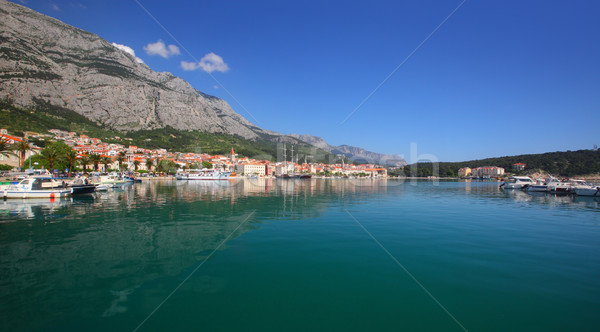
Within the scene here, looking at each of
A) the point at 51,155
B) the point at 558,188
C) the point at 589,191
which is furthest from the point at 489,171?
the point at 51,155

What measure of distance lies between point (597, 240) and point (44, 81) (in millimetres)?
149829

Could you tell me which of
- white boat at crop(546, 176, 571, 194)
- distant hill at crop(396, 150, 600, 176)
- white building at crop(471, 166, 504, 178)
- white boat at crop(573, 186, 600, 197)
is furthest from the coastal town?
white boat at crop(573, 186, 600, 197)

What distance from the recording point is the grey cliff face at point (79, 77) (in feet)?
334

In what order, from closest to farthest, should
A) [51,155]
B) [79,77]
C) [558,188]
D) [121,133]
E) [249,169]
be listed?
[558,188]
[51,155]
[79,77]
[121,133]
[249,169]

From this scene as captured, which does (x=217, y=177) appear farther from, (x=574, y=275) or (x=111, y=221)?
(x=574, y=275)

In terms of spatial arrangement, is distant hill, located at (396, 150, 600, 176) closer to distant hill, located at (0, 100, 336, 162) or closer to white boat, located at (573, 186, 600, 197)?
white boat, located at (573, 186, 600, 197)

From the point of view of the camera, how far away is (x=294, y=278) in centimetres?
633

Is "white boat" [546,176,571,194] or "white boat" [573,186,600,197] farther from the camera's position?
"white boat" [546,176,571,194]

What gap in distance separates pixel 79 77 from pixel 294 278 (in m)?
150

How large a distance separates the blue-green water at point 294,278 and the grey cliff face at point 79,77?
12798 centimetres

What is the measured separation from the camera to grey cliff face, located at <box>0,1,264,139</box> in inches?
4013

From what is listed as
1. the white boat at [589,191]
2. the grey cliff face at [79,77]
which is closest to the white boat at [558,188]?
the white boat at [589,191]

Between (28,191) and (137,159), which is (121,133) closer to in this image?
(137,159)

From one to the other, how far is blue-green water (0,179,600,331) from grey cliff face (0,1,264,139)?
127982 mm
